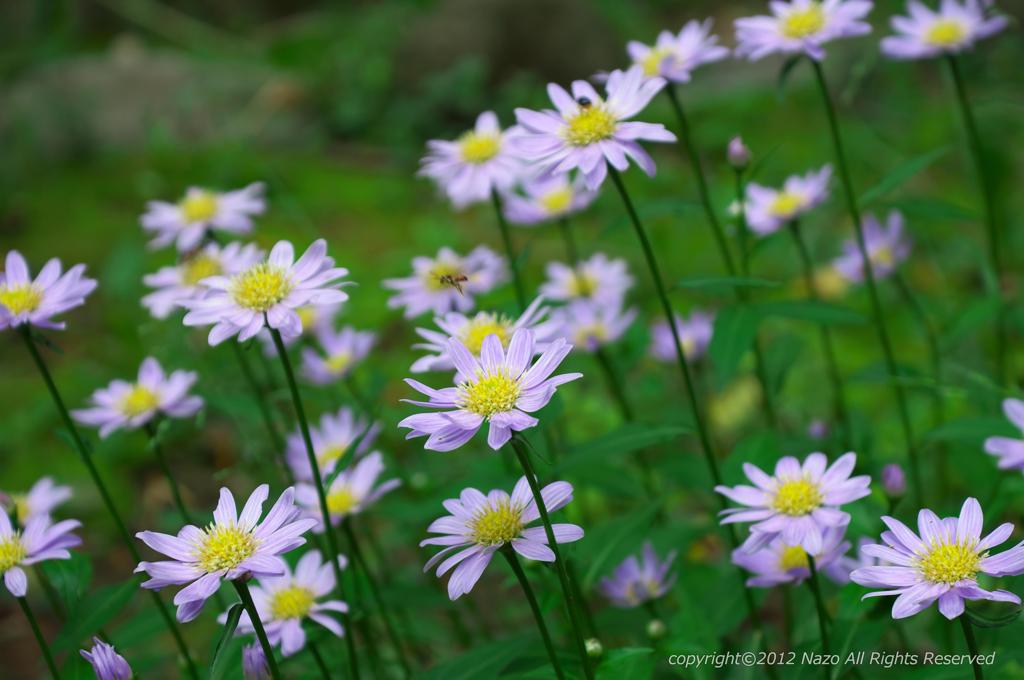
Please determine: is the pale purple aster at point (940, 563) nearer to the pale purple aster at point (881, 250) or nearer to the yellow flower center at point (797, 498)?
the yellow flower center at point (797, 498)

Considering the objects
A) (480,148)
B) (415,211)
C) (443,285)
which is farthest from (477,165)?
(415,211)

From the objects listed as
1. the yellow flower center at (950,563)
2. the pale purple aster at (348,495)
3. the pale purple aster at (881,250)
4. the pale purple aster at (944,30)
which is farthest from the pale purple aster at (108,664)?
the pale purple aster at (944,30)

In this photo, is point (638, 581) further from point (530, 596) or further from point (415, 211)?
point (415, 211)

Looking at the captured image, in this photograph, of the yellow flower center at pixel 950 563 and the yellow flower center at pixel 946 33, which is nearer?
the yellow flower center at pixel 950 563

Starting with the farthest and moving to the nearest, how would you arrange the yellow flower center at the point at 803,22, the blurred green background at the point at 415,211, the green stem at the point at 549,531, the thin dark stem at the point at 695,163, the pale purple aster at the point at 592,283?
the pale purple aster at the point at 592,283, the blurred green background at the point at 415,211, the yellow flower center at the point at 803,22, the thin dark stem at the point at 695,163, the green stem at the point at 549,531

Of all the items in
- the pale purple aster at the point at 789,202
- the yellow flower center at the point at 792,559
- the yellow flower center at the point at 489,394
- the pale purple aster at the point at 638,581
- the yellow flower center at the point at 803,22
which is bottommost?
the pale purple aster at the point at 638,581

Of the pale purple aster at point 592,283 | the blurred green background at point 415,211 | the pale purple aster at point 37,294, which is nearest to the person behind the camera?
the pale purple aster at point 37,294

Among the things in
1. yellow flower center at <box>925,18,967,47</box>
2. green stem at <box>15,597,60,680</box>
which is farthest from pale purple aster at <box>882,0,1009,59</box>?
green stem at <box>15,597,60,680</box>
